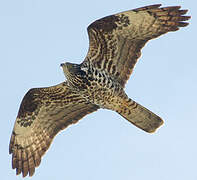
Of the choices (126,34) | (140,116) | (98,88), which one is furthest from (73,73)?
(140,116)

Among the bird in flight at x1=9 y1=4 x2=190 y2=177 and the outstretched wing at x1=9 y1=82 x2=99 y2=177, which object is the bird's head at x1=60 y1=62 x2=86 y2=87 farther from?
the outstretched wing at x1=9 y1=82 x2=99 y2=177

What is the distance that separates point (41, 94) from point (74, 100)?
848 mm

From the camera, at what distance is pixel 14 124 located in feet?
47.5

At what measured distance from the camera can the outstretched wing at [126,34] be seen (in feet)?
44.4

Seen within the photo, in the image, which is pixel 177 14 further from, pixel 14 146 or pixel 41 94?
pixel 14 146

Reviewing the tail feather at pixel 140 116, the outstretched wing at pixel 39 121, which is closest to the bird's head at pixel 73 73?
the outstretched wing at pixel 39 121

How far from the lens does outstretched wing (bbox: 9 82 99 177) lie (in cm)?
1433

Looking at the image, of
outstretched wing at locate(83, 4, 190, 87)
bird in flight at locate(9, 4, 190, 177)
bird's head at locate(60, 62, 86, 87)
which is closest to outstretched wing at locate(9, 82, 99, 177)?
bird in flight at locate(9, 4, 190, 177)

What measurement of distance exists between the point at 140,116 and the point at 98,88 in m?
1.30

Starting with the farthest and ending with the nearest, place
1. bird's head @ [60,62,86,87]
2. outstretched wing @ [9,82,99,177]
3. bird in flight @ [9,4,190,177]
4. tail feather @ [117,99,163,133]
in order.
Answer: outstretched wing @ [9,82,99,177] → tail feather @ [117,99,163,133] → bird in flight @ [9,4,190,177] → bird's head @ [60,62,86,87]

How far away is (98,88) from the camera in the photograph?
44.1 feet

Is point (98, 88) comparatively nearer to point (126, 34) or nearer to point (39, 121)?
point (126, 34)

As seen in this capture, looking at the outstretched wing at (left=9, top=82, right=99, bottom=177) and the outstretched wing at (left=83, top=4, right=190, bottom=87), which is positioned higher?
the outstretched wing at (left=83, top=4, right=190, bottom=87)

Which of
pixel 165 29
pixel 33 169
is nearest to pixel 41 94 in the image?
pixel 33 169
